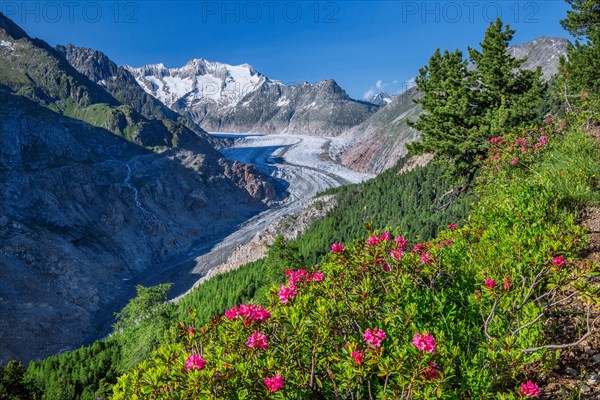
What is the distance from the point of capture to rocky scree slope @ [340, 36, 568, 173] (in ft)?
437

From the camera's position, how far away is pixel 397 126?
155 meters

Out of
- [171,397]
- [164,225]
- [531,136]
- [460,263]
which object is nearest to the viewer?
[171,397]

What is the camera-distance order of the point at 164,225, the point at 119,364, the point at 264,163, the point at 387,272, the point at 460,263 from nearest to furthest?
the point at 387,272
the point at 460,263
the point at 119,364
the point at 164,225
the point at 264,163

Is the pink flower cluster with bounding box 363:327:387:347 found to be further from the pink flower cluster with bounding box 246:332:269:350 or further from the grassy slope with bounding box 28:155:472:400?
the grassy slope with bounding box 28:155:472:400

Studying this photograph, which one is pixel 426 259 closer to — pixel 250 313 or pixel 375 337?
pixel 375 337

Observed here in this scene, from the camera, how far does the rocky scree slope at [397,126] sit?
437 ft

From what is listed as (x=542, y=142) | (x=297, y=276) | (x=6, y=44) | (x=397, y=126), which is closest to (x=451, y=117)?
(x=542, y=142)

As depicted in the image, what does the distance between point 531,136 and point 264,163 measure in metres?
178

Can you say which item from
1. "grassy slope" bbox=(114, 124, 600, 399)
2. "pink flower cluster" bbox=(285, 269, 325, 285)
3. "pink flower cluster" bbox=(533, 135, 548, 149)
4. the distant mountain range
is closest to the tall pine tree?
the distant mountain range

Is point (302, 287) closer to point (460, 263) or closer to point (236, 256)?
point (460, 263)

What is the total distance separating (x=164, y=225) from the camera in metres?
98.4

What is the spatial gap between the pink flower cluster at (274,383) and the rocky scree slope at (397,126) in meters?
125

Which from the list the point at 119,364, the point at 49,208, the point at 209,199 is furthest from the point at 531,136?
the point at 209,199

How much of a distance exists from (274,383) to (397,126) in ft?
525
